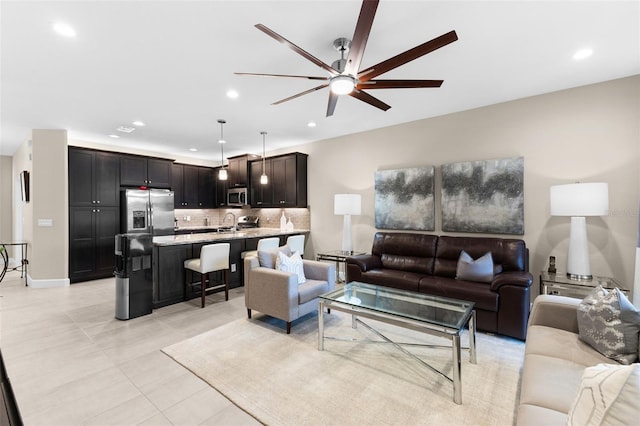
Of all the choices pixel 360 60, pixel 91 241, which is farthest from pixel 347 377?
pixel 91 241

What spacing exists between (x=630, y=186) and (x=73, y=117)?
7.49 meters

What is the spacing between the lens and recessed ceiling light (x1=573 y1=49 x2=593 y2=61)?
2559 mm

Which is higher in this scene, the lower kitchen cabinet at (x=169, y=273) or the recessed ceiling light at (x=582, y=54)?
the recessed ceiling light at (x=582, y=54)

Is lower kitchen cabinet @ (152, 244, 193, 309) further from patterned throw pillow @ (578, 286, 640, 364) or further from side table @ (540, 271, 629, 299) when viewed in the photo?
side table @ (540, 271, 629, 299)

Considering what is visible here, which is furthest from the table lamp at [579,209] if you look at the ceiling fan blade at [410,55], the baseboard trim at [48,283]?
the baseboard trim at [48,283]

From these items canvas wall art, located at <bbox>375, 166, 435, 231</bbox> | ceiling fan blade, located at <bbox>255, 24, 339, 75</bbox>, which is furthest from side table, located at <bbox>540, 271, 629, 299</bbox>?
ceiling fan blade, located at <bbox>255, 24, 339, 75</bbox>

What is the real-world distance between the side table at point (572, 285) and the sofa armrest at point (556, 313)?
2.98 ft

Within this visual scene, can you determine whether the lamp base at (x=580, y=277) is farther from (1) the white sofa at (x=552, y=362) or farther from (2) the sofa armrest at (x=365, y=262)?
(2) the sofa armrest at (x=365, y=262)

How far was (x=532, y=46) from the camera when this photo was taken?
248 centimetres

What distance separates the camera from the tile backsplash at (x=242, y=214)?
20.1ft

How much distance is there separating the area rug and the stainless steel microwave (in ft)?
13.4

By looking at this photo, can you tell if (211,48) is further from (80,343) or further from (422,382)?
(422,382)

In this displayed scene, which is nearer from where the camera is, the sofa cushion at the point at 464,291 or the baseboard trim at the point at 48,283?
the sofa cushion at the point at 464,291

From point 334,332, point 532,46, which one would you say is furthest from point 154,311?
point 532,46
